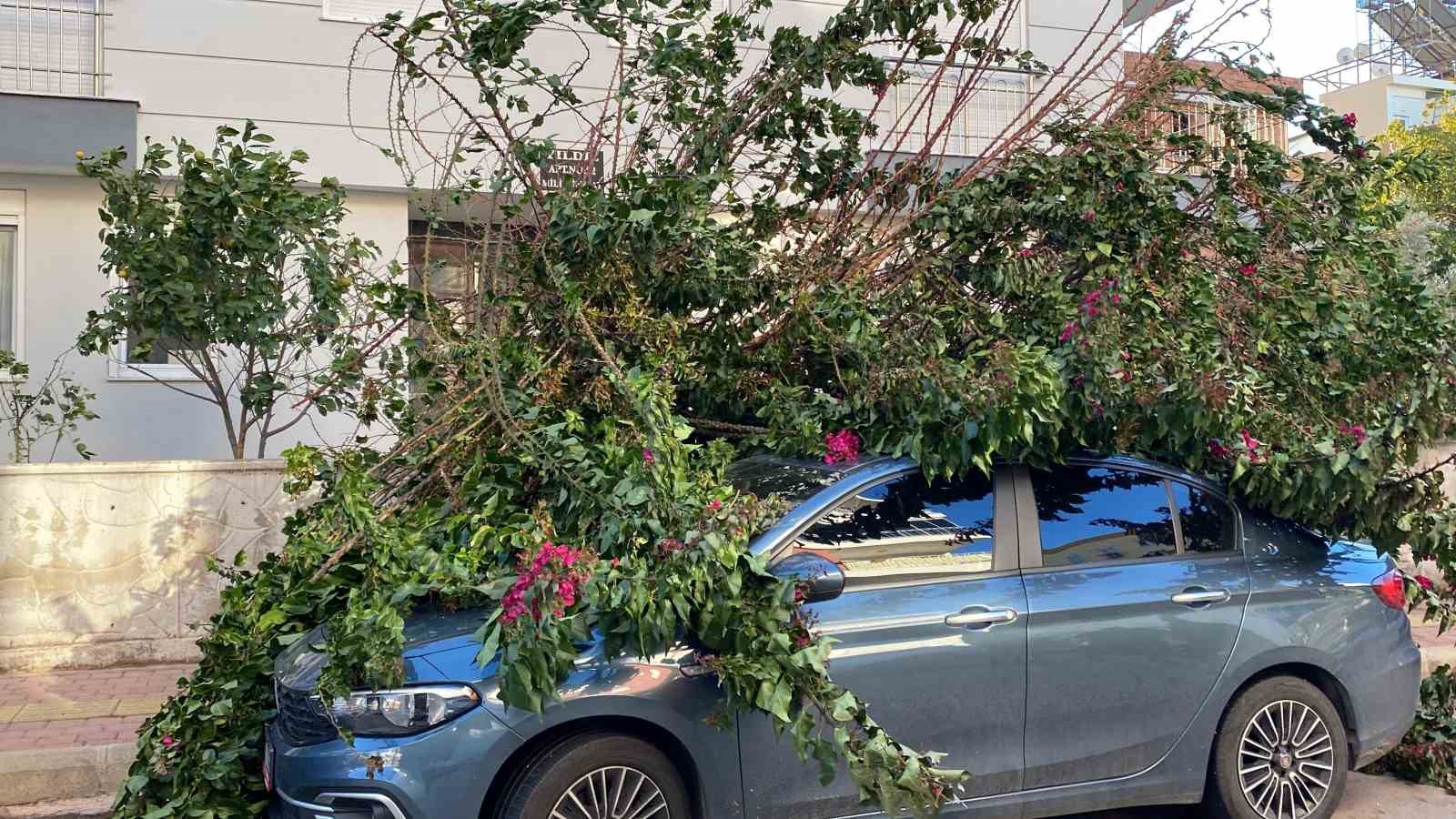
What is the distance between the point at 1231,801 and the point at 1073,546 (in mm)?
1236

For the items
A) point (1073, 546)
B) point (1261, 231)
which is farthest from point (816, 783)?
point (1261, 231)

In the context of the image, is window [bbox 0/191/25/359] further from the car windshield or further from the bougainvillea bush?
the car windshield

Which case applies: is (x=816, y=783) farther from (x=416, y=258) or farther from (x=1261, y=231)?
(x=416, y=258)

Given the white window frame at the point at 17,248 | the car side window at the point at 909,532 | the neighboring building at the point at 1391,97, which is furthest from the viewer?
the neighboring building at the point at 1391,97

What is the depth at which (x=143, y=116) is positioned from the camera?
1061cm

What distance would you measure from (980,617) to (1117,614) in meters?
0.61

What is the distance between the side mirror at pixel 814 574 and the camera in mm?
4090

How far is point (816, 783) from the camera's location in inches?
167

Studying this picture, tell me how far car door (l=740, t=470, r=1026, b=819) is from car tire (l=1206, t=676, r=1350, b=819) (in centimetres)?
101

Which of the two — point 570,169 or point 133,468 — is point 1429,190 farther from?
point 133,468

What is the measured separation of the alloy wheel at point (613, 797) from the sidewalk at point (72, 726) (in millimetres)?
2865

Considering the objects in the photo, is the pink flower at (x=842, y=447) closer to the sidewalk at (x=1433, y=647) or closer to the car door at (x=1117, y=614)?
the car door at (x=1117, y=614)

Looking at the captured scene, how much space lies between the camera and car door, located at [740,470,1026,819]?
13.8 ft

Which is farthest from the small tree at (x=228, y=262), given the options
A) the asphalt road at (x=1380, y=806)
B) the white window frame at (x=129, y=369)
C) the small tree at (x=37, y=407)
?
the asphalt road at (x=1380, y=806)
